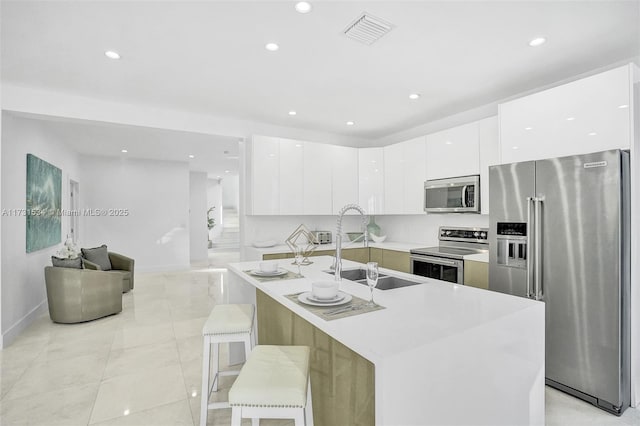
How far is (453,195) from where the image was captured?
3.66 metres

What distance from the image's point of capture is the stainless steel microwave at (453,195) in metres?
Answer: 3.43

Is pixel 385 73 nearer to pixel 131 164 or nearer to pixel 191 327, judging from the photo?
pixel 191 327

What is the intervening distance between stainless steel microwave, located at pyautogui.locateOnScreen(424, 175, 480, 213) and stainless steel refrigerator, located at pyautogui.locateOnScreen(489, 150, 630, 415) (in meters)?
0.72

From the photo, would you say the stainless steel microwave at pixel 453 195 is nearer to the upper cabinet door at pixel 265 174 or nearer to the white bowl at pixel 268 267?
Result: the upper cabinet door at pixel 265 174

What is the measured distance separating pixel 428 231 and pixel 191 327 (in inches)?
126

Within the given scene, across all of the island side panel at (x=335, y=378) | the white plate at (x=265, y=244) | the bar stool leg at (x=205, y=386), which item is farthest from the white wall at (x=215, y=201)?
the bar stool leg at (x=205, y=386)

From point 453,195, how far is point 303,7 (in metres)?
2.57

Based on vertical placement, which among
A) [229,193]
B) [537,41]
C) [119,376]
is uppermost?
[537,41]

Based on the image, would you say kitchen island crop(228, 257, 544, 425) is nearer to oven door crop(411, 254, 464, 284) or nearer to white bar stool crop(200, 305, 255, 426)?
white bar stool crop(200, 305, 255, 426)

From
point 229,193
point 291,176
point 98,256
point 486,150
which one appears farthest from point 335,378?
point 229,193

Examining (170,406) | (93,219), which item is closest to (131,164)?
(93,219)

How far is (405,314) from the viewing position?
Result: 1.39 metres

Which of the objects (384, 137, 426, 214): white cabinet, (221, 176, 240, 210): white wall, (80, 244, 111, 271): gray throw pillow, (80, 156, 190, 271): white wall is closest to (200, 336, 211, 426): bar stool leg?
(384, 137, 426, 214): white cabinet

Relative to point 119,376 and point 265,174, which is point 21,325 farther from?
point 265,174
